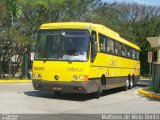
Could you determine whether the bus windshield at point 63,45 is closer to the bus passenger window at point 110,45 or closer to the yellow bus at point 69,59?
the yellow bus at point 69,59

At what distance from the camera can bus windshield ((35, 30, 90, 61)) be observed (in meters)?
18.6

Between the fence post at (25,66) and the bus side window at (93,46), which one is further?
the fence post at (25,66)

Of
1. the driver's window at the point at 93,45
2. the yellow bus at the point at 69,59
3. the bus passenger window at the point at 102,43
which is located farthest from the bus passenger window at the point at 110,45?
the driver's window at the point at 93,45

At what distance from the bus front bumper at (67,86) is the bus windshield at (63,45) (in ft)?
3.35

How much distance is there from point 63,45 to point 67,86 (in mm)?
1739

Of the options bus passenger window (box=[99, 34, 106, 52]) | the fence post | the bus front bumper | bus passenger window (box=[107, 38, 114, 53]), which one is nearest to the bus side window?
bus passenger window (box=[99, 34, 106, 52])

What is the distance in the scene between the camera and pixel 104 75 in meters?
21.3

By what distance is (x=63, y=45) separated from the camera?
61.7ft

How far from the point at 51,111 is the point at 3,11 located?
2262 cm

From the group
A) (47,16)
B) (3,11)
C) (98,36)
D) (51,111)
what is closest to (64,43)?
(98,36)

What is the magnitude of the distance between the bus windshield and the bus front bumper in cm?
102

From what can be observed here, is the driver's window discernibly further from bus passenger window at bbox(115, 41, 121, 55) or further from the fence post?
the fence post

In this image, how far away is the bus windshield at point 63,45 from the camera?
61.0 feet

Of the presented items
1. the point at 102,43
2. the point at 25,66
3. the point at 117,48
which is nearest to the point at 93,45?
the point at 102,43
